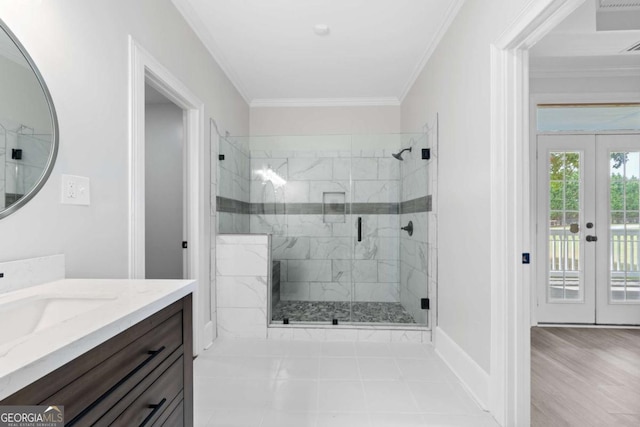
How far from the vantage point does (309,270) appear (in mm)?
3713

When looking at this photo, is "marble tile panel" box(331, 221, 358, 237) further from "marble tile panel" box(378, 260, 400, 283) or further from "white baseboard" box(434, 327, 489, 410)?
"white baseboard" box(434, 327, 489, 410)

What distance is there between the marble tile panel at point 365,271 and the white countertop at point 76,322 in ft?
7.99

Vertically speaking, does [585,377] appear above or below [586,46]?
below

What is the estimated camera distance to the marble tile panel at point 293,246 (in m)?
3.62

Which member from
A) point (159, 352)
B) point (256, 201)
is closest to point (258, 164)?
point (256, 201)

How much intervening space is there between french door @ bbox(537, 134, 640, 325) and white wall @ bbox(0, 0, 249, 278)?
3677mm

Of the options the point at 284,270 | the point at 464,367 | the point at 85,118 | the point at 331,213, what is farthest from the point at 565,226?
the point at 85,118

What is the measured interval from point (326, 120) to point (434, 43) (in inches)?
67.0

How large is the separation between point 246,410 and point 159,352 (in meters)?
1.10

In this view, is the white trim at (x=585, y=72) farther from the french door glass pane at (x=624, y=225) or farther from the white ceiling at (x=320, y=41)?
the white ceiling at (x=320, y=41)

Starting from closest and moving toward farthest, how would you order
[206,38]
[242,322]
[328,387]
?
[328,387]
[206,38]
[242,322]

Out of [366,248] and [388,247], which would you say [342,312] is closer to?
[366,248]

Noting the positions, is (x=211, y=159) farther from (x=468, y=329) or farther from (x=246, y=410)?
(x=468, y=329)

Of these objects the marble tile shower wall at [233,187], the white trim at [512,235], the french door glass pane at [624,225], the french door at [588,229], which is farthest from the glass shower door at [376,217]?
the french door glass pane at [624,225]
